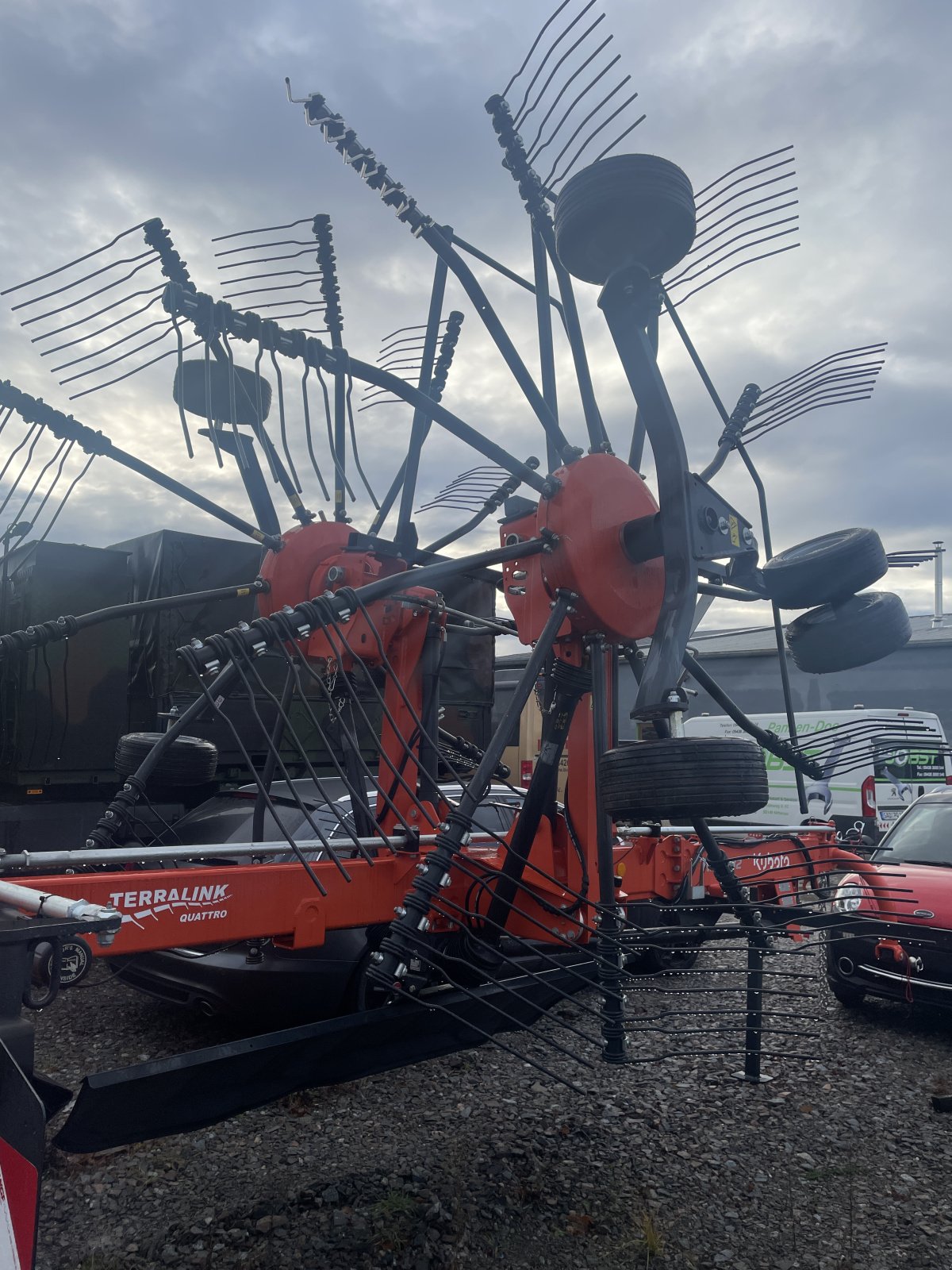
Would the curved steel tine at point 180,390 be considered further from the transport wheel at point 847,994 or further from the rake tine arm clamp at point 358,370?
the transport wheel at point 847,994

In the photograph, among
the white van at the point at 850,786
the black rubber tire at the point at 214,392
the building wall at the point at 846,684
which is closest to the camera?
the black rubber tire at the point at 214,392

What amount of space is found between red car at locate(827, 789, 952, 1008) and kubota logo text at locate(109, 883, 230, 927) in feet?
11.1

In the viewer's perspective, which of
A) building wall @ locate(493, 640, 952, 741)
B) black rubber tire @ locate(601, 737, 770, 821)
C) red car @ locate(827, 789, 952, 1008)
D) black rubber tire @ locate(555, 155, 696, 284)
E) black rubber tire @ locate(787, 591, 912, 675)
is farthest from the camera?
building wall @ locate(493, 640, 952, 741)

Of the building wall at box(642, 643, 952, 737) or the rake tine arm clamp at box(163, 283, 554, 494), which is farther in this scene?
the building wall at box(642, 643, 952, 737)

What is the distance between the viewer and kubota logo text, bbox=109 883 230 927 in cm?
247

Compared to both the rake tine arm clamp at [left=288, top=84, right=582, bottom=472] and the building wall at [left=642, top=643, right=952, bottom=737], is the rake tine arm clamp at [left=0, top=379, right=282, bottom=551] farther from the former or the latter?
the building wall at [left=642, top=643, right=952, bottom=737]

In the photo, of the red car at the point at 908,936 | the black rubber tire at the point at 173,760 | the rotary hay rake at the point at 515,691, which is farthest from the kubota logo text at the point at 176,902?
the red car at the point at 908,936

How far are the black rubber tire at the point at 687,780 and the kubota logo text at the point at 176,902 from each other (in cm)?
117

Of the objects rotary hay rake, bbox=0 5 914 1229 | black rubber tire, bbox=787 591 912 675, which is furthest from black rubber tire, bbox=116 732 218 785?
black rubber tire, bbox=787 591 912 675

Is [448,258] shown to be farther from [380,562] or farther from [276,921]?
[276,921]

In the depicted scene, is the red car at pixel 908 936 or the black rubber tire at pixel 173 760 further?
the red car at pixel 908 936

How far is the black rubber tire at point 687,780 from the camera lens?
93.2 inches

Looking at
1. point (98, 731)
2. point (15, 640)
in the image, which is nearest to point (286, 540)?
point (15, 640)

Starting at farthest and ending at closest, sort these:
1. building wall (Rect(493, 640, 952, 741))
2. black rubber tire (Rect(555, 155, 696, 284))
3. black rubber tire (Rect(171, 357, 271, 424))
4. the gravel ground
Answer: building wall (Rect(493, 640, 952, 741)) → black rubber tire (Rect(171, 357, 271, 424)) → the gravel ground → black rubber tire (Rect(555, 155, 696, 284))
